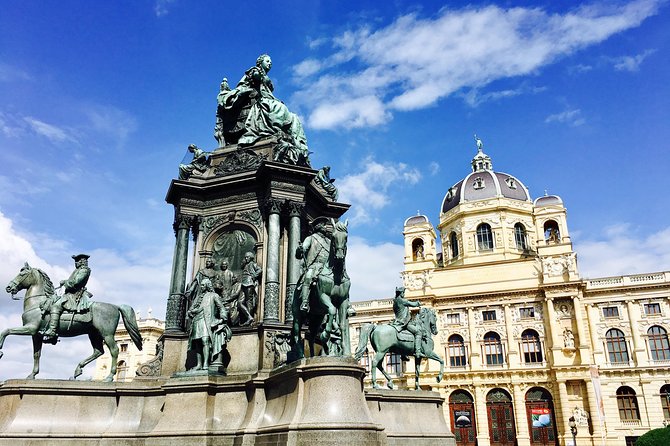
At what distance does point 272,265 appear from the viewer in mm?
12672

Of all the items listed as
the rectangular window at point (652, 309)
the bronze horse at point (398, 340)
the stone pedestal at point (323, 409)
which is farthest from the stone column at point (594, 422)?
the stone pedestal at point (323, 409)

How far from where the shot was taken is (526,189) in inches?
2995

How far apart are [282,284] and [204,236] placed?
8.93 feet

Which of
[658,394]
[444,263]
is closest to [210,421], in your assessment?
[658,394]

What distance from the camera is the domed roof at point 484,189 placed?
241ft

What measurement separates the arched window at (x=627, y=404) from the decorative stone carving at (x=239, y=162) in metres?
53.7

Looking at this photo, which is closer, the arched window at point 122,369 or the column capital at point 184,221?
the column capital at point 184,221

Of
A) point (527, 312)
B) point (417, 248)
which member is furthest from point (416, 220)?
point (527, 312)

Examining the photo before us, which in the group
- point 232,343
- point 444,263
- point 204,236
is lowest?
point 232,343

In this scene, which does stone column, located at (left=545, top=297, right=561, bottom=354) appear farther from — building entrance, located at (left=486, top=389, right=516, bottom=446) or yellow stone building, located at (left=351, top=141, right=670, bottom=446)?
building entrance, located at (left=486, top=389, right=516, bottom=446)

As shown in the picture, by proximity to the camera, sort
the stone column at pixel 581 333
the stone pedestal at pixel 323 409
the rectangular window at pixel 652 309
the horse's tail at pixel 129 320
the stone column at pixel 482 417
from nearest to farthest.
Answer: the stone pedestal at pixel 323 409
the horse's tail at pixel 129 320
the stone column at pixel 581 333
the rectangular window at pixel 652 309
the stone column at pixel 482 417

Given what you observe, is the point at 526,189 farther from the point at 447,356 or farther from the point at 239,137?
the point at 239,137

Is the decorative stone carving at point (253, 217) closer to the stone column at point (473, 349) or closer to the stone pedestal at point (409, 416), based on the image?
the stone pedestal at point (409, 416)

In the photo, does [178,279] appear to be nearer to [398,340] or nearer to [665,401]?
[398,340]
